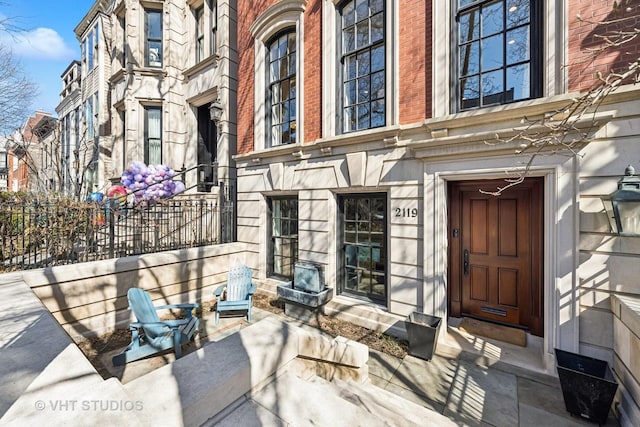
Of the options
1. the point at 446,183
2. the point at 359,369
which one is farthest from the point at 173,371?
the point at 446,183

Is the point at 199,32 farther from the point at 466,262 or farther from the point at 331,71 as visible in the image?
the point at 466,262

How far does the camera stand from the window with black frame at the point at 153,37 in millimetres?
10923

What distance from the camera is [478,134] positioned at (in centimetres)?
411

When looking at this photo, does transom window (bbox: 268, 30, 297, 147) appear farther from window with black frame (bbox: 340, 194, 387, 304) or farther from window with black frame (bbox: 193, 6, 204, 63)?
window with black frame (bbox: 193, 6, 204, 63)

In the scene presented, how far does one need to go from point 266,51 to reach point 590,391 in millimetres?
8941

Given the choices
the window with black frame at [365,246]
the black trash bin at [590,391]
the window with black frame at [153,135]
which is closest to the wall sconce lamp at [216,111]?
the window with black frame at [153,135]

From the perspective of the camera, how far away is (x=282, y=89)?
286 inches

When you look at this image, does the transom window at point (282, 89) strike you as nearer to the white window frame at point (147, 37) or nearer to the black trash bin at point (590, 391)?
the white window frame at point (147, 37)

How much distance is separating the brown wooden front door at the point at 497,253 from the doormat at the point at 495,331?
138 mm

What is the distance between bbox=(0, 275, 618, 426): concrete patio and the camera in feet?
5.81

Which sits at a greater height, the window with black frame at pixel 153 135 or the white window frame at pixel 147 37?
the white window frame at pixel 147 37

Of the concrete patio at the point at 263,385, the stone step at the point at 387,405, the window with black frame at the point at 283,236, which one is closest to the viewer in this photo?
the concrete patio at the point at 263,385

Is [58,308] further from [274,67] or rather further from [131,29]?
[131,29]

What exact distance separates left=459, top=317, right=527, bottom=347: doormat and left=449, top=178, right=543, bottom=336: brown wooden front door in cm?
14
